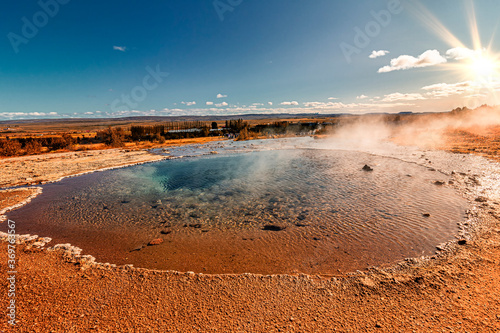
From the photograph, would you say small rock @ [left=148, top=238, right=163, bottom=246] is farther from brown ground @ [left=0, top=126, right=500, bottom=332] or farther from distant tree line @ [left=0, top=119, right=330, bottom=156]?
distant tree line @ [left=0, top=119, right=330, bottom=156]

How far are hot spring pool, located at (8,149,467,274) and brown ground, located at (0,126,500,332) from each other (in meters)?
0.87

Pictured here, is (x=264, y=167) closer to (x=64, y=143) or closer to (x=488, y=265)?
(x=488, y=265)

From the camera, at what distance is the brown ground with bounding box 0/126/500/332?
15.0 feet

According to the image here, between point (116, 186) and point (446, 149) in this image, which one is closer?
point (116, 186)

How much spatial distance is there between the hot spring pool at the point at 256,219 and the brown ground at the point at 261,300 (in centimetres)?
87

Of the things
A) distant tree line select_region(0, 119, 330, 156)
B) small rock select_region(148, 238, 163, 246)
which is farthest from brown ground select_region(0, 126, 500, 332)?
distant tree line select_region(0, 119, 330, 156)

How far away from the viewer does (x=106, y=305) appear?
5.20 metres

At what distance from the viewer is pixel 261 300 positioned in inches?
209

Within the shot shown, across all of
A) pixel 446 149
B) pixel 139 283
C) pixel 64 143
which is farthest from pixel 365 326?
pixel 64 143

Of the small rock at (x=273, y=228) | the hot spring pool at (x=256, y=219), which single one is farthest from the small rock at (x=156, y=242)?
the small rock at (x=273, y=228)

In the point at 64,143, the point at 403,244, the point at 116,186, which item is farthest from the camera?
the point at 64,143

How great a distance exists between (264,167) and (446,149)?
87.4 ft

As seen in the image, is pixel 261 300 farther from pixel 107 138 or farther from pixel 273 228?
pixel 107 138

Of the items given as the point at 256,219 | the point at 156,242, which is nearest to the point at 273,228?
the point at 256,219
